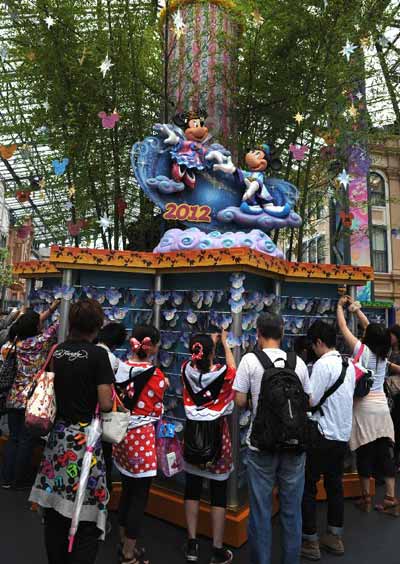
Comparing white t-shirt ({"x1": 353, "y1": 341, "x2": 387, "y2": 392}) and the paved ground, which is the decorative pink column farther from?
the paved ground

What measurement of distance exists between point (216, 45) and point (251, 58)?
51 cm

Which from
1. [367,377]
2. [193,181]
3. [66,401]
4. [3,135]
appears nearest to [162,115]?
[193,181]

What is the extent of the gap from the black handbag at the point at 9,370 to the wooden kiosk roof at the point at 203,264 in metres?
0.78

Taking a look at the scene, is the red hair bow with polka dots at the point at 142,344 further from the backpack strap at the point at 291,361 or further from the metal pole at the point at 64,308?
the metal pole at the point at 64,308

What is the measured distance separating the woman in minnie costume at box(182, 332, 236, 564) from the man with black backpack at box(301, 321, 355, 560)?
1.80ft

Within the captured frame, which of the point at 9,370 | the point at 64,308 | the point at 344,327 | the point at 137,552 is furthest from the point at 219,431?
the point at 9,370

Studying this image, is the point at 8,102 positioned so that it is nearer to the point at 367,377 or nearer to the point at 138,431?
the point at 138,431

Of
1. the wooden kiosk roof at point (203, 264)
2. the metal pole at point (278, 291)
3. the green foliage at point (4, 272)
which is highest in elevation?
the green foliage at point (4, 272)

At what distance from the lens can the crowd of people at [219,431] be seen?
1870 mm

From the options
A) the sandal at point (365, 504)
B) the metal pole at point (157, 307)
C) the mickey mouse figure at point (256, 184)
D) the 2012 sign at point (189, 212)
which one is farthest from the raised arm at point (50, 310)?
the sandal at point (365, 504)

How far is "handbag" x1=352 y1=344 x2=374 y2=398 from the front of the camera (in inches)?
→ 122

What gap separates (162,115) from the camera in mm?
4965

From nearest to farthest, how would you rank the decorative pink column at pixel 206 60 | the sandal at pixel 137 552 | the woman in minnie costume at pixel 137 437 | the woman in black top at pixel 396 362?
the woman in minnie costume at pixel 137 437 < the sandal at pixel 137 552 < the woman in black top at pixel 396 362 < the decorative pink column at pixel 206 60

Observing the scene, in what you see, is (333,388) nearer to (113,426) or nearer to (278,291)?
(278,291)
